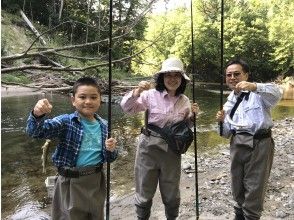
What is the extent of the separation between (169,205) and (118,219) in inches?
68.0

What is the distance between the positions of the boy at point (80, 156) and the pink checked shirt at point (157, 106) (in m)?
0.77

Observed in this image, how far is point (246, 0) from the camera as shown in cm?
3997

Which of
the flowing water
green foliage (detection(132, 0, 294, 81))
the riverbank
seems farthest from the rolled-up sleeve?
green foliage (detection(132, 0, 294, 81))

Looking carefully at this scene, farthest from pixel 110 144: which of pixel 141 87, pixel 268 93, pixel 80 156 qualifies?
pixel 268 93

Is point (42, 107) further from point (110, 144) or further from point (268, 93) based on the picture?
point (268, 93)

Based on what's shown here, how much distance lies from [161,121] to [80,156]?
1120mm

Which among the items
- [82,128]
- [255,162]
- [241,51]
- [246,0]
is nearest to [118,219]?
[255,162]

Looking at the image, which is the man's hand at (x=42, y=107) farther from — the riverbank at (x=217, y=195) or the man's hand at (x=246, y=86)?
the riverbank at (x=217, y=195)

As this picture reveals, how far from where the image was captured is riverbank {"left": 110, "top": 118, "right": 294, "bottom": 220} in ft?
17.1

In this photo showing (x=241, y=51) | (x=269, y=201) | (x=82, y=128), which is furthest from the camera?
(x=241, y=51)

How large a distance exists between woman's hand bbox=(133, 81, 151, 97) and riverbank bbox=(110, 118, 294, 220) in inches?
77.8

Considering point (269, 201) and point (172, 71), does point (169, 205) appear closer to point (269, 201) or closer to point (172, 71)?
point (172, 71)

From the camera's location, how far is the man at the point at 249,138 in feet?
13.0

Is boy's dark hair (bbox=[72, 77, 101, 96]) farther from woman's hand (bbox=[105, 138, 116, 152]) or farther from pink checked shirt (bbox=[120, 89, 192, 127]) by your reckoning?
pink checked shirt (bbox=[120, 89, 192, 127])
